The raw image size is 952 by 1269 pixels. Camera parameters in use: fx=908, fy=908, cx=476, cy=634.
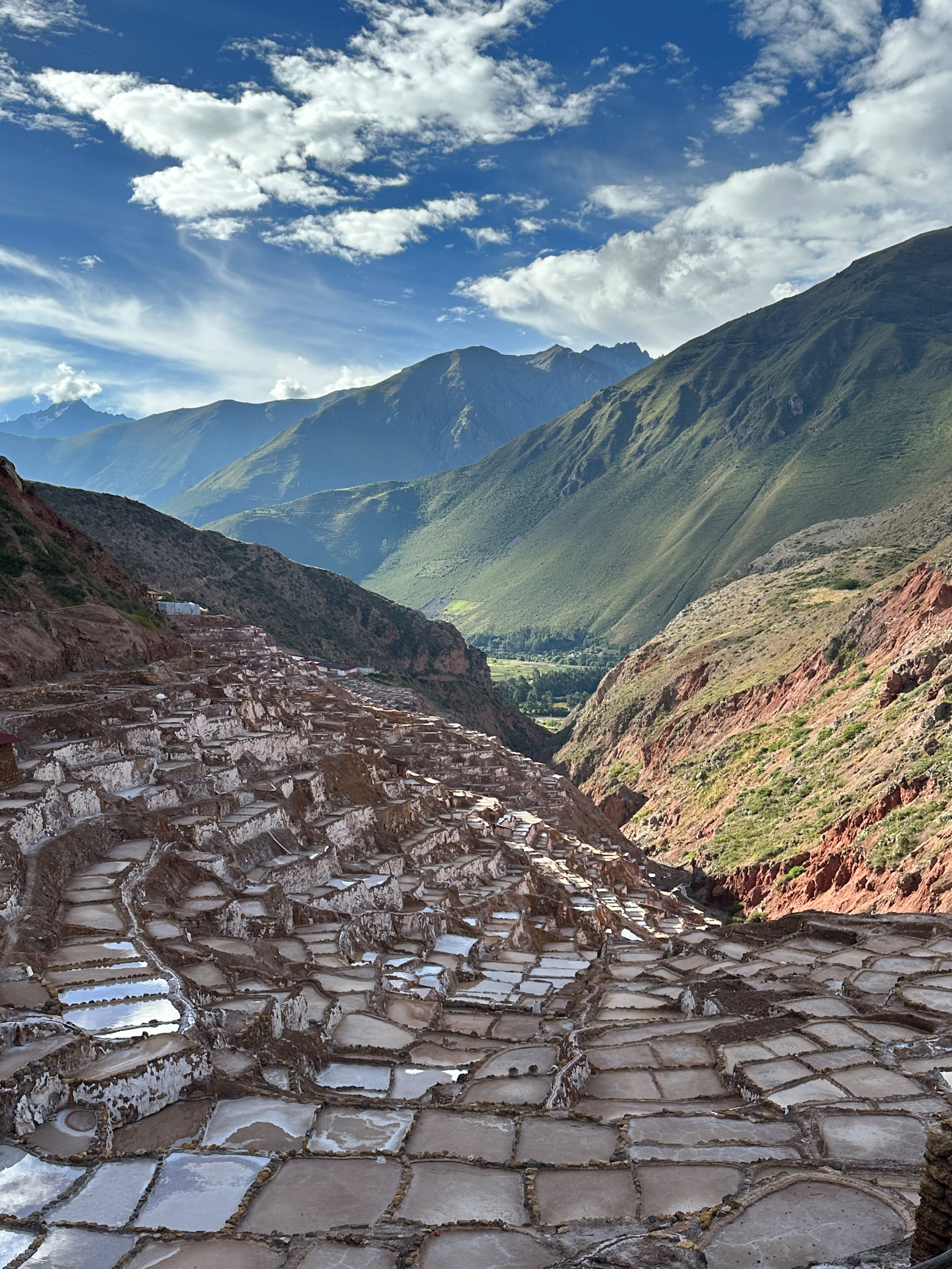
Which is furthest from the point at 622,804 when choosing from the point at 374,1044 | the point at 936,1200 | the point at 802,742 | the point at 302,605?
the point at 936,1200

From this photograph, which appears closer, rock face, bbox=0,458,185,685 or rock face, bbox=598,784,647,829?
rock face, bbox=0,458,185,685

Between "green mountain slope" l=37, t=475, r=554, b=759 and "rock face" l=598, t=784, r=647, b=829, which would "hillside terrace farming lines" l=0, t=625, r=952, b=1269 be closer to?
"rock face" l=598, t=784, r=647, b=829

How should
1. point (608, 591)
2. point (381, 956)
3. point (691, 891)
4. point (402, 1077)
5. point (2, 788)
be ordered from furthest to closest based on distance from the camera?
1. point (608, 591)
2. point (691, 891)
3. point (381, 956)
4. point (2, 788)
5. point (402, 1077)

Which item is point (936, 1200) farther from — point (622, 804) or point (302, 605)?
point (302, 605)

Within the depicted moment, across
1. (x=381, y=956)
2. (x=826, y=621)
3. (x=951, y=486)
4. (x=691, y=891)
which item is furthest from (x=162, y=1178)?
(x=951, y=486)

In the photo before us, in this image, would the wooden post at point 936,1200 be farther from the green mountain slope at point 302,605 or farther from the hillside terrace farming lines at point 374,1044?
the green mountain slope at point 302,605

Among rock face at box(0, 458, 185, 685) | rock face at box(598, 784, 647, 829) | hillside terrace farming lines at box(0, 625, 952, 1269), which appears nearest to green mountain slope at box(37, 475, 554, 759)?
rock face at box(598, 784, 647, 829)

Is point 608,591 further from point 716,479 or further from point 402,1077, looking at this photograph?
point 402,1077
